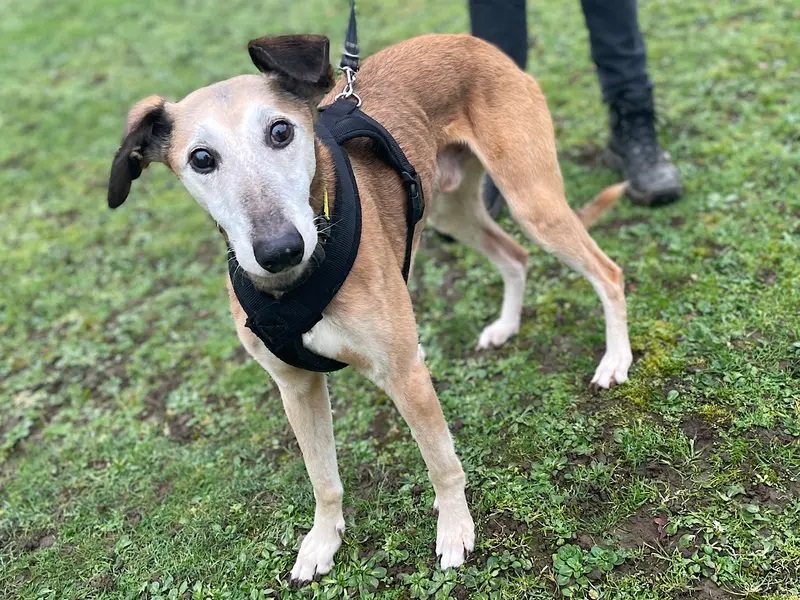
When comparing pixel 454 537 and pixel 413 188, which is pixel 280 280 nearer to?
pixel 413 188

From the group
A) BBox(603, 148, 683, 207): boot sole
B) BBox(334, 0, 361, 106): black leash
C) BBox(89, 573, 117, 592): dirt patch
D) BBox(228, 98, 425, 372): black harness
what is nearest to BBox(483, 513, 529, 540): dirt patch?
BBox(228, 98, 425, 372): black harness

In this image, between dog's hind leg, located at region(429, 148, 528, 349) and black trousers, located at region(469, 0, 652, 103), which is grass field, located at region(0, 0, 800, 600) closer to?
dog's hind leg, located at region(429, 148, 528, 349)

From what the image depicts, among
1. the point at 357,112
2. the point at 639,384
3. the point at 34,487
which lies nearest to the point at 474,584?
the point at 639,384

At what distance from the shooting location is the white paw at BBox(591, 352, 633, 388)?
3.47 metres

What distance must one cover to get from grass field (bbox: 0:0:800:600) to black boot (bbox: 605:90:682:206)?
5.6 inches

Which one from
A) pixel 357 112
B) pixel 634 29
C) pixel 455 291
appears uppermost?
pixel 357 112

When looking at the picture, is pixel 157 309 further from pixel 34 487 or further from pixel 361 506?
pixel 361 506

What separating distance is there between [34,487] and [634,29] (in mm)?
4875

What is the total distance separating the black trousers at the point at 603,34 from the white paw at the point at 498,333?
187 cm

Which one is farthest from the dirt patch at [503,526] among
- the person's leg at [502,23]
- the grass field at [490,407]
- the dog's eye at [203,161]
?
the person's leg at [502,23]

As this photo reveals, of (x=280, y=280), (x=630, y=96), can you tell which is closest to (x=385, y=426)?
(x=280, y=280)

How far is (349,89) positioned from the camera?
10.6ft

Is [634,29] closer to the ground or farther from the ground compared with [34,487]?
farther from the ground

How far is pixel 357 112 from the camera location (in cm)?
301
